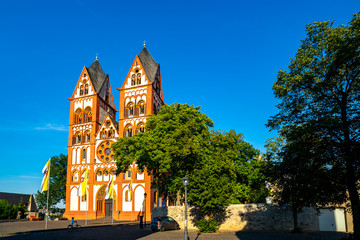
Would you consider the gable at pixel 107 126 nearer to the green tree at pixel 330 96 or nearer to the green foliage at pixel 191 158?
the green foliage at pixel 191 158

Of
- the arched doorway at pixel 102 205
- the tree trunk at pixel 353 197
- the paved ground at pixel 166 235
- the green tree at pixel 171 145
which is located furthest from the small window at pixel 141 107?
the tree trunk at pixel 353 197

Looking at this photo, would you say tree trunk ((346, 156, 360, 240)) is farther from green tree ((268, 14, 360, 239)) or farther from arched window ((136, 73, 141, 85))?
arched window ((136, 73, 141, 85))

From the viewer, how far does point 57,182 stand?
2514 inches

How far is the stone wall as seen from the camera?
1043 inches

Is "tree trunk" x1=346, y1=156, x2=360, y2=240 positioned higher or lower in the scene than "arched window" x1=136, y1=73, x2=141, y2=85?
lower

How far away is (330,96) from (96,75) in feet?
163

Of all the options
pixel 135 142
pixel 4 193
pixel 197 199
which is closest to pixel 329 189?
pixel 197 199

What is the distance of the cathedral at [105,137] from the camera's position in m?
46.8

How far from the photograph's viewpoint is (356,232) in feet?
50.1

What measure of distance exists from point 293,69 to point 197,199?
1333 centimetres

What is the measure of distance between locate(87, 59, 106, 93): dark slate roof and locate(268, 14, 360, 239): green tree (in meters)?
43.8

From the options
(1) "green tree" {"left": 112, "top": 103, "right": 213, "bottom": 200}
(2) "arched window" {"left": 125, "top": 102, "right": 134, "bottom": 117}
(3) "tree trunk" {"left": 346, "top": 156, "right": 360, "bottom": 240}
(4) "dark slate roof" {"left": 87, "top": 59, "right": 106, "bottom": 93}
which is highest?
(4) "dark slate roof" {"left": 87, "top": 59, "right": 106, "bottom": 93}

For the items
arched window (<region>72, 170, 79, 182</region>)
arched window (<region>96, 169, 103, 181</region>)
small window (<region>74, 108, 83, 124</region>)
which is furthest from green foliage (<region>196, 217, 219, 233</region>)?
small window (<region>74, 108, 83, 124</region>)

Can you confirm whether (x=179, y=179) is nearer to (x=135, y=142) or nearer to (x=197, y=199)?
(x=197, y=199)
